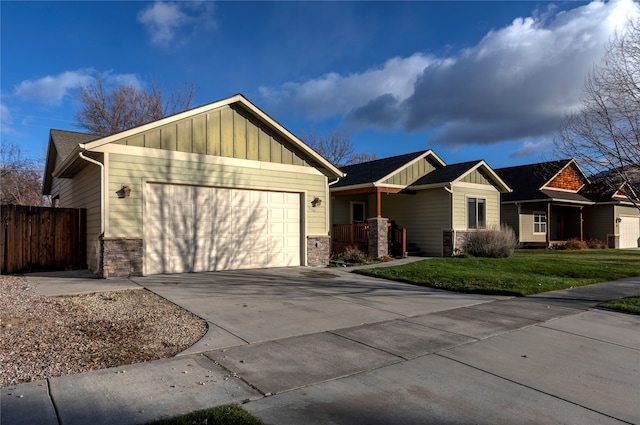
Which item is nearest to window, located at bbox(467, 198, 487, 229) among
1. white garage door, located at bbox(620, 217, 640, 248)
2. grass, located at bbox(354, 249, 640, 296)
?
grass, located at bbox(354, 249, 640, 296)

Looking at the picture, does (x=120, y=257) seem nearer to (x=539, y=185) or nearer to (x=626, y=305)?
(x=626, y=305)

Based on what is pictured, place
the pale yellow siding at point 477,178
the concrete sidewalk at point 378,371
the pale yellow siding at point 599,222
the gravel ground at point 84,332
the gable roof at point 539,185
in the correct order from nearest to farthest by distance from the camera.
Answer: the concrete sidewalk at point 378,371
the gravel ground at point 84,332
the pale yellow siding at point 477,178
the gable roof at point 539,185
the pale yellow siding at point 599,222

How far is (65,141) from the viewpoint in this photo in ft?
53.1

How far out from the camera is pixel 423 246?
19.8m

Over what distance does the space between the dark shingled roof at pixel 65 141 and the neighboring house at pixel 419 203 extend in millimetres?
10656

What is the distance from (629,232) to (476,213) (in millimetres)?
17075

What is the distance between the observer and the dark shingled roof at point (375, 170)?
61.7ft

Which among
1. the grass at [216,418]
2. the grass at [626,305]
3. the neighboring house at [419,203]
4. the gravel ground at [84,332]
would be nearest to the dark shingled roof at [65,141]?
the gravel ground at [84,332]

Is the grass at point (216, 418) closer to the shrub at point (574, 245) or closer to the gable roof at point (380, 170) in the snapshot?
the gable roof at point (380, 170)

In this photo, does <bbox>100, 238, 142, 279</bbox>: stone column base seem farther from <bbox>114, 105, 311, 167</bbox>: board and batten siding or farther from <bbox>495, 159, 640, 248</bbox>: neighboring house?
→ <bbox>495, 159, 640, 248</bbox>: neighboring house

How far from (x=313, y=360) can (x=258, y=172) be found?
28.5ft

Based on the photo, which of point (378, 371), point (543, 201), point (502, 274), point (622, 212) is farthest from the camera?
point (622, 212)

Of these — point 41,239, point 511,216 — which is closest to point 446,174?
point 511,216

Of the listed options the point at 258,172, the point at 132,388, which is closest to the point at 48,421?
the point at 132,388
